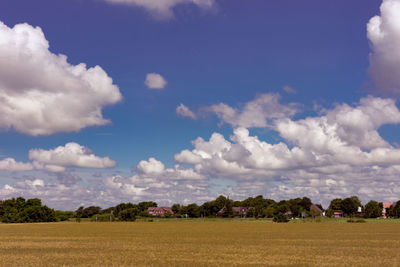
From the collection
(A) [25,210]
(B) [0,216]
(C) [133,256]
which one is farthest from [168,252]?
(B) [0,216]

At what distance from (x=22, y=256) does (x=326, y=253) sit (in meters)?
26.5

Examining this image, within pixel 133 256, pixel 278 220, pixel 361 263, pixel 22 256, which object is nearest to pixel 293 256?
pixel 361 263

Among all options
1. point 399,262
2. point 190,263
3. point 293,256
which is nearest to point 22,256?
point 190,263

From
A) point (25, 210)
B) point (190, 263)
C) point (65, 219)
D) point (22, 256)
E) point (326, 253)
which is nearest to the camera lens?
point (190, 263)

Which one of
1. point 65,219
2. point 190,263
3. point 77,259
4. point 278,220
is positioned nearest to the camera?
point 190,263

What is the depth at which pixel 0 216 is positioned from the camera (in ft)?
535

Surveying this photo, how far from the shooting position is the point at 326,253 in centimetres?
3722

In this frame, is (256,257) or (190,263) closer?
(190,263)

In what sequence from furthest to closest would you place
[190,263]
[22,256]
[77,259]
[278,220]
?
[278,220]
[22,256]
[77,259]
[190,263]

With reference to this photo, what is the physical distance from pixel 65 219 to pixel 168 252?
511ft

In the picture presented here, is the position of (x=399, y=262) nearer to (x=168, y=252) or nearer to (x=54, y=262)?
(x=168, y=252)

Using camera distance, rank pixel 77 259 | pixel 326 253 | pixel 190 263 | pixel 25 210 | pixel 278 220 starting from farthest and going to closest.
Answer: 1. pixel 25 210
2. pixel 278 220
3. pixel 326 253
4. pixel 77 259
5. pixel 190 263

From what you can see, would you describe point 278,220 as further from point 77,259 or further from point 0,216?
point 77,259

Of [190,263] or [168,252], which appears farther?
[168,252]
